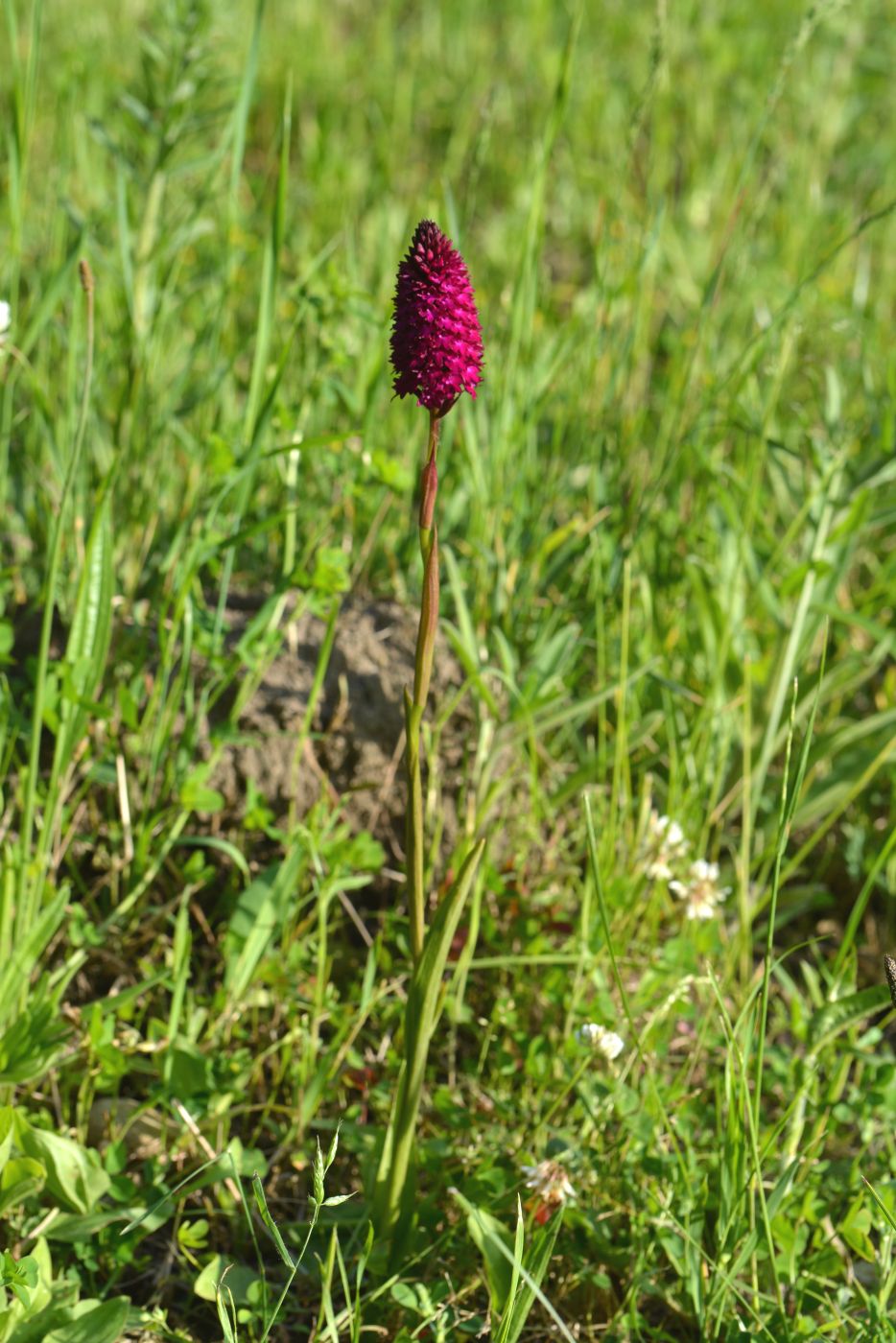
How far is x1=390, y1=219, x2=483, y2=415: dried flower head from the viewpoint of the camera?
123 centimetres

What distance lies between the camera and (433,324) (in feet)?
4.02

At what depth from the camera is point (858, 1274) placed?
68.6 inches

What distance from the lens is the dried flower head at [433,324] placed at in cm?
123

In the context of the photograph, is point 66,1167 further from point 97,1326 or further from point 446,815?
point 446,815

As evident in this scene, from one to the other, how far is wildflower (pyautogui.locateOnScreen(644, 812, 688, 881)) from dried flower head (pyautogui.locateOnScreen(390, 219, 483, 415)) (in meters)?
0.95

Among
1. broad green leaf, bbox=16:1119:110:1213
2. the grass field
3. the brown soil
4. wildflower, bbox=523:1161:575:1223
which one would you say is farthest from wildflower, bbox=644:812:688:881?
broad green leaf, bbox=16:1119:110:1213

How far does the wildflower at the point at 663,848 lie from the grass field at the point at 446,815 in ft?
0.04

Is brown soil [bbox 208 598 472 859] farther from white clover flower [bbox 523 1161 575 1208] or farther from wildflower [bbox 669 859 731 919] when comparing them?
white clover flower [bbox 523 1161 575 1208]

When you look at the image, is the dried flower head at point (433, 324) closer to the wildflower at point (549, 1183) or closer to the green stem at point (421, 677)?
the green stem at point (421, 677)

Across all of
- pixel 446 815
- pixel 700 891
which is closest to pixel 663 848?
pixel 700 891

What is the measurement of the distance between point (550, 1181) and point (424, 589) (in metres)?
0.72

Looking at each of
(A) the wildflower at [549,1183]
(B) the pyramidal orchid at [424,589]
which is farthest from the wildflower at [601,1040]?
(B) the pyramidal orchid at [424,589]

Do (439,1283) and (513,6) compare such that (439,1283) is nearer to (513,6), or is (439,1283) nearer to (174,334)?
(174,334)

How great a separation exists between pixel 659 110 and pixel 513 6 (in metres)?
1.03
